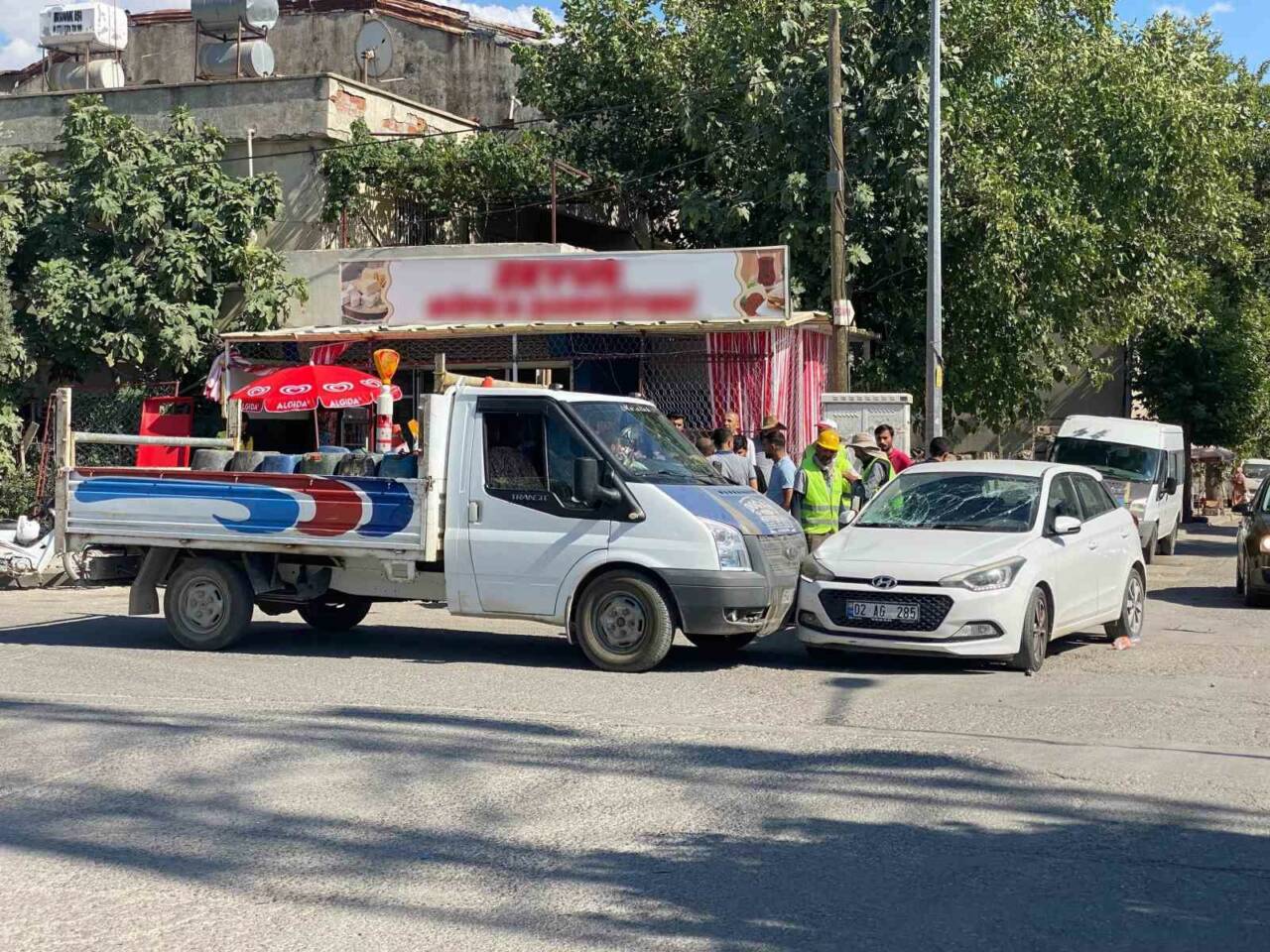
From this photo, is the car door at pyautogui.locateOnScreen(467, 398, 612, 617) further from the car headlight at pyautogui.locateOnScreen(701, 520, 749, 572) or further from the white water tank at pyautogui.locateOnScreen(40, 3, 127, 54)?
the white water tank at pyautogui.locateOnScreen(40, 3, 127, 54)

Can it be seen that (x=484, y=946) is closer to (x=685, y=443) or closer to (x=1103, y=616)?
(x=685, y=443)

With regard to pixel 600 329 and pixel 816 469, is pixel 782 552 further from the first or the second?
pixel 600 329

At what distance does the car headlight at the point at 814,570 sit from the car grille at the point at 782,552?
0.07 meters

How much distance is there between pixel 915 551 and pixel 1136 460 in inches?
552

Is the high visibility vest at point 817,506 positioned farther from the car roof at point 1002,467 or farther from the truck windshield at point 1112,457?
the truck windshield at point 1112,457

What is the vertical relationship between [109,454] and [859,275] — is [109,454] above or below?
below

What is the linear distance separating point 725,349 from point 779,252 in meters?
1.51

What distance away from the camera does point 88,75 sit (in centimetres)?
3052

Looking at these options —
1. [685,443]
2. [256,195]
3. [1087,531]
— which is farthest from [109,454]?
[1087,531]

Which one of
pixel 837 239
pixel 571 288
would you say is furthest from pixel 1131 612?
pixel 571 288

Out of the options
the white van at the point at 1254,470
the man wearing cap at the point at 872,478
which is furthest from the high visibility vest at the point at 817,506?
the white van at the point at 1254,470

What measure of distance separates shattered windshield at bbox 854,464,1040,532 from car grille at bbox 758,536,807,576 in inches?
31.7

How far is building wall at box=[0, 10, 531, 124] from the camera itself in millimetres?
35812

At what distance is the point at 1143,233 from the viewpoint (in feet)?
91.2
